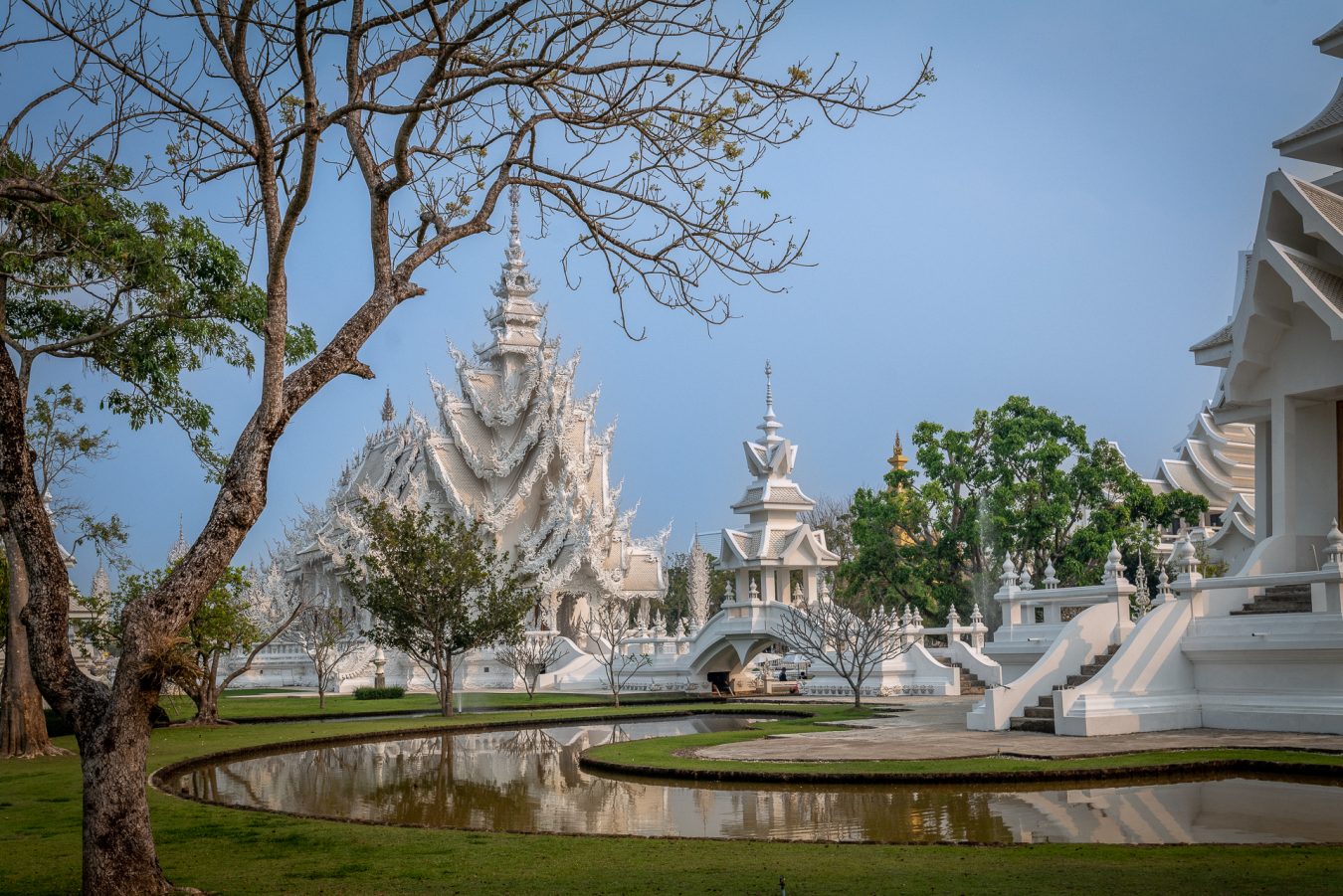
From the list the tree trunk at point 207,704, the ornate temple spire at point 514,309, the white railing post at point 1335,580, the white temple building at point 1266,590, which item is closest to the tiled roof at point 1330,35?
the white temple building at point 1266,590

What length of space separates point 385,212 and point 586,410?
38803 mm

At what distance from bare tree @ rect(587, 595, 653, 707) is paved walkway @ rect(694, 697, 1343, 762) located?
45.5ft

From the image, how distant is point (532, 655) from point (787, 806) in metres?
22.8

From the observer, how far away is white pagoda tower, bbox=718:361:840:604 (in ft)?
123

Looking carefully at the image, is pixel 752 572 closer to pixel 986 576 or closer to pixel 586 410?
pixel 986 576

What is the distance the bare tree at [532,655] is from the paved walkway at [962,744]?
55.5 feet

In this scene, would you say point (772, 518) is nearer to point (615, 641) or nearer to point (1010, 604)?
point (615, 641)

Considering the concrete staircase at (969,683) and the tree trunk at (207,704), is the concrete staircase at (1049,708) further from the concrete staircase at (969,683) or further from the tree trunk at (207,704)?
the tree trunk at (207,704)

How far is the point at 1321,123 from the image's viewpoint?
18516 mm

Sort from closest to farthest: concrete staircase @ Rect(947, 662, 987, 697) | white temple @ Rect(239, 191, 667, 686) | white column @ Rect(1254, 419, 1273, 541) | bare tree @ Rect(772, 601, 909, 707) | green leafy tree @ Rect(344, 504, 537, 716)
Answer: white column @ Rect(1254, 419, 1273, 541)
bare tree @ Rect(772, 601, 909, 707)
green leafy tree @ Rect(344, 504, 537, 716)
concrete staircase @ Rect(947, 662, 987, 697)
white temple @ Rect(239, 191, 667, 686)

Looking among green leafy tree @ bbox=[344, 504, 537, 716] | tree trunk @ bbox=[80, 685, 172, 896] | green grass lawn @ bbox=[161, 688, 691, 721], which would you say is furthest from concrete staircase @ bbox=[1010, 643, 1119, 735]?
green grass lawn @ bbox=[161, 688, 691, 721]

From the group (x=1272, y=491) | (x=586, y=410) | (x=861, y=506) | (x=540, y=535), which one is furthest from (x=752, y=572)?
(x=1272, y=491)

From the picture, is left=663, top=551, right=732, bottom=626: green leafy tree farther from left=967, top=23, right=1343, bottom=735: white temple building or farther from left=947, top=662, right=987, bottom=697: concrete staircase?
left=967, top=23, right=1343, bottom=735: white temple building

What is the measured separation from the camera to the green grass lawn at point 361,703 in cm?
2745
